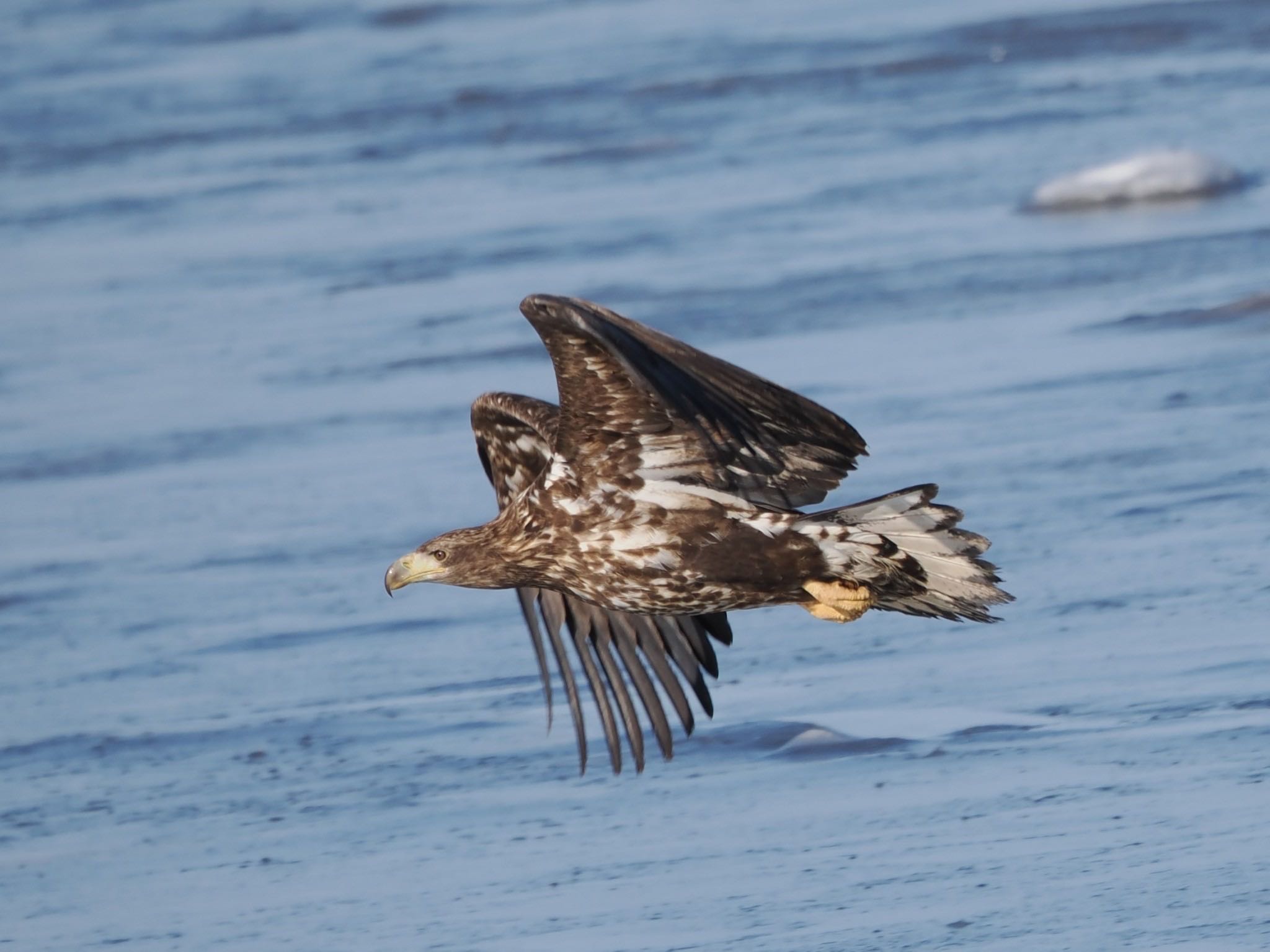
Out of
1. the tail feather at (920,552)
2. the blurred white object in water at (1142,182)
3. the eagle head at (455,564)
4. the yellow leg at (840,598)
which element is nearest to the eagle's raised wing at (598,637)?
the eagle head at (455,564)

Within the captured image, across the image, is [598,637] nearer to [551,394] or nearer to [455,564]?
[455,564]

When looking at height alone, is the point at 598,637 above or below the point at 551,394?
below

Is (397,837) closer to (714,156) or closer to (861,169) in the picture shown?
(861,169)

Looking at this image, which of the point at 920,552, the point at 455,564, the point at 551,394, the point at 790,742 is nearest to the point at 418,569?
the point at 455,564

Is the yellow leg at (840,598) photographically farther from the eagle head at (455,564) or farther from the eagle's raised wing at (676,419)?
the eagle head at (455,564)

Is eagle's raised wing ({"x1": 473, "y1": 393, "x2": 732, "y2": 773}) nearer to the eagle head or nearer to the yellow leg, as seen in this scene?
the eagle head

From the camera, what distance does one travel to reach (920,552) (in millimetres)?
6020

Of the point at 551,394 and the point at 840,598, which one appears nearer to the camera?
the point at 840,598

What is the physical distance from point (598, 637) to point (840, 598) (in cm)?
90

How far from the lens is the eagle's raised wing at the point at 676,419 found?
5.23m

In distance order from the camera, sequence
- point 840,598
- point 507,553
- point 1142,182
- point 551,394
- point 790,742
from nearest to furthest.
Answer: point 840,598, point 507,553, point 790,742, point 551,394, point 1142,182

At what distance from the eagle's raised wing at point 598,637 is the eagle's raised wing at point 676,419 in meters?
0.39

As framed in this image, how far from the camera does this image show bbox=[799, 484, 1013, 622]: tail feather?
235 inches

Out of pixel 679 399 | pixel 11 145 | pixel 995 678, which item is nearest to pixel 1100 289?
pixel 995 678
